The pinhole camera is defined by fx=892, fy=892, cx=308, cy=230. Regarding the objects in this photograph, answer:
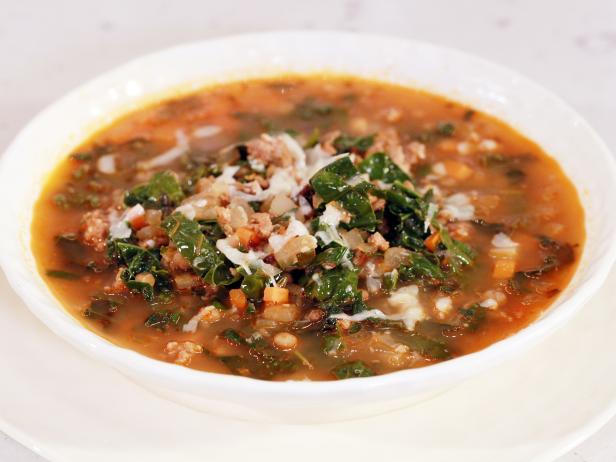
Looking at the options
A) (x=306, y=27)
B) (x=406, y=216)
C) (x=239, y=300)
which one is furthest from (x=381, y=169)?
(x=306, y=27)

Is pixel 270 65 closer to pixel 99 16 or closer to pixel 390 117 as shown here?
pixel 390 117

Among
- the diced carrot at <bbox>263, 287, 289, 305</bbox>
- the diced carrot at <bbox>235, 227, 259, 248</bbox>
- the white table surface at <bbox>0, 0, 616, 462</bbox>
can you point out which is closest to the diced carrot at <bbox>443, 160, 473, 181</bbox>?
the diced carrot at <bbox>235, 227, 259, 248</bbox>

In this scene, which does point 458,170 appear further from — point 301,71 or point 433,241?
point 301,71

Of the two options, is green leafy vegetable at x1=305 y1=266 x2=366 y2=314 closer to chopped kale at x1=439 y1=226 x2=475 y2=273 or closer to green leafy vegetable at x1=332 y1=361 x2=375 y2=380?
green leafy vegetable at x1=332 y1=361 x2=375 y2=380

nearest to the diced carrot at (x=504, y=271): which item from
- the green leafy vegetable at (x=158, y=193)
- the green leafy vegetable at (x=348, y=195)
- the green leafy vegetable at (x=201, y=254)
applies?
the green leafy vegetable at (x=348, y=195)

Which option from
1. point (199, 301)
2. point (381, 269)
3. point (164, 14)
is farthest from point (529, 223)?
point (164, 14)

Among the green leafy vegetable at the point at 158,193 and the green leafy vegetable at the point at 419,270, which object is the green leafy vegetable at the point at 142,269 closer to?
the green leafy vegetable at the point at 158,193
